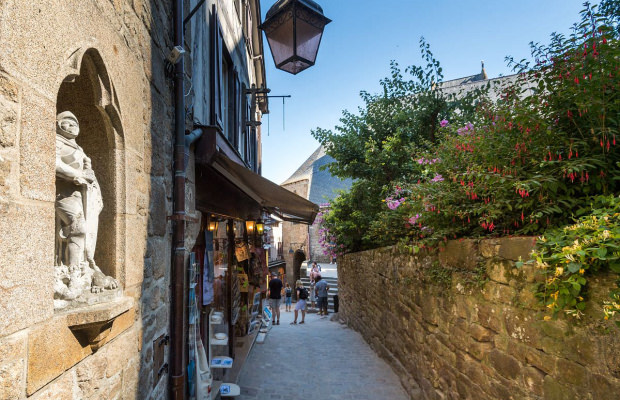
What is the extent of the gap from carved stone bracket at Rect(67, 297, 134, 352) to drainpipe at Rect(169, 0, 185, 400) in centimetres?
120

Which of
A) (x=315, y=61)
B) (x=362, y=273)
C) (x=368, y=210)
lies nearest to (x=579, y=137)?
(x=315, y=61)

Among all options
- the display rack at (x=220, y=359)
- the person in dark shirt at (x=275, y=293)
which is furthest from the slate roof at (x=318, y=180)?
the display rack at (x=220, y=359)

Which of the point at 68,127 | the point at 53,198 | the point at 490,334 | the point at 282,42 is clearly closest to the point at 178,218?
the point at 68,127

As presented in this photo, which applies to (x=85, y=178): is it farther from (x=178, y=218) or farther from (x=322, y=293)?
(x=322, y=293)

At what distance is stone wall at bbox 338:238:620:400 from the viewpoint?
1873 mm

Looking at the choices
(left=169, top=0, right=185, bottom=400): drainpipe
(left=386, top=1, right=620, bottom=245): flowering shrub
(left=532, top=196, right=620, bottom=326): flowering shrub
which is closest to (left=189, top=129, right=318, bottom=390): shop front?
(left=169, top=0, right=185, bottom=400): drainpipe

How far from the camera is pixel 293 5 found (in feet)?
11.1

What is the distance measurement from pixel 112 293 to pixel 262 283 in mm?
8045

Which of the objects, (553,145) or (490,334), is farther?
(490,334)

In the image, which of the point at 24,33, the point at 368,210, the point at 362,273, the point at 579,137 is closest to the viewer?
the point at 24,33

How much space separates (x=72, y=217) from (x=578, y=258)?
240 cm

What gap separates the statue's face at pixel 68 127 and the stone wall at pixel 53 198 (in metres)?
0.15

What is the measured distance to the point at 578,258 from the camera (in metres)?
1.88

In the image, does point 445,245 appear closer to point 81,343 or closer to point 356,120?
point 81,343
